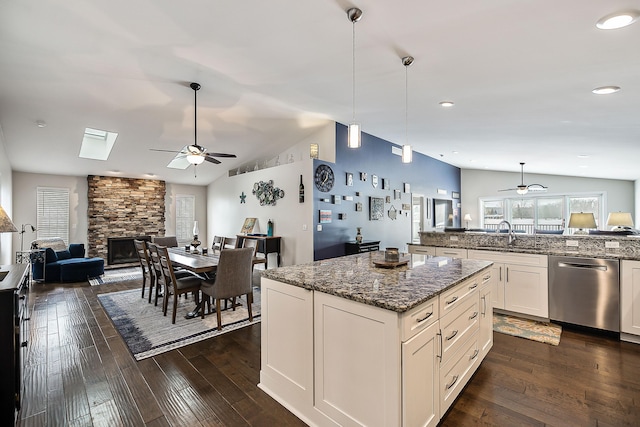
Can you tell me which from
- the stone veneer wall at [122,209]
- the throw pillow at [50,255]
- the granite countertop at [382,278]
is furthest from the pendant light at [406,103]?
the stone veneer wall at [122,209]

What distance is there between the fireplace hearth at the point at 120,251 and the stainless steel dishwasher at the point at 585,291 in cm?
872

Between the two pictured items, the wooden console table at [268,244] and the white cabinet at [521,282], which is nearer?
the white cabinet at [521,282]

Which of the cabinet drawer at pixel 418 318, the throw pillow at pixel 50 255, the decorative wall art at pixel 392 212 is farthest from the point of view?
the decorative wall art at pixel 392 212

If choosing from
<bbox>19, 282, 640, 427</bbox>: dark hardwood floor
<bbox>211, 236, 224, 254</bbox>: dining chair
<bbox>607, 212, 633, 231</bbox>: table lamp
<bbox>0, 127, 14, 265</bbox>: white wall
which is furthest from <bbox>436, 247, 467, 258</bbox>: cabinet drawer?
<bbox>0, 127, 14, 265</bbox>: white wall

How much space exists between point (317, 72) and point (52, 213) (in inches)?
290

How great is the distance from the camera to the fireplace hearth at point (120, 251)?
7402mm

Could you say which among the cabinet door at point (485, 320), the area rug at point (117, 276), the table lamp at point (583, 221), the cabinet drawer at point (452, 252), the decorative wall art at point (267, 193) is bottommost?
the area rug at point (117, 276)

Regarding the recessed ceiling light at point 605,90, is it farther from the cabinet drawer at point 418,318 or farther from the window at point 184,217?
the window at point 184,217

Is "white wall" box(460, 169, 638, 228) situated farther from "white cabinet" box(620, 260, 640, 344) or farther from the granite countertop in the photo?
the granite countertop

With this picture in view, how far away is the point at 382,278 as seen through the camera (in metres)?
2.00

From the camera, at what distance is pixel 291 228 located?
5891 millimetres

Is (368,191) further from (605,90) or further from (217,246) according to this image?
(605,90)

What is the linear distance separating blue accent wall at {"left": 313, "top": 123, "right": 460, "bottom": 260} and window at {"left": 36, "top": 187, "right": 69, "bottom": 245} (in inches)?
245

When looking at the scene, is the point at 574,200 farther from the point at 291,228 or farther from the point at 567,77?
the point at 291,228
